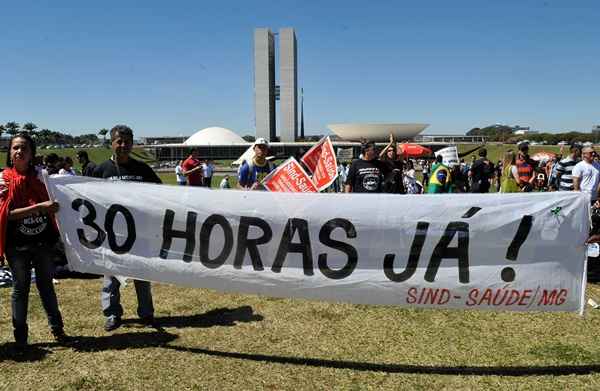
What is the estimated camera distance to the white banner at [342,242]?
3.42m

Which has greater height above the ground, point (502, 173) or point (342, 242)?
point (502, 173)

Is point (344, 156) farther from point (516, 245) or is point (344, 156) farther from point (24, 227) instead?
point (24, 227)

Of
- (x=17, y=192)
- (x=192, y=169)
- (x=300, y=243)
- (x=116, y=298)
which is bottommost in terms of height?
(x=116, y=298)

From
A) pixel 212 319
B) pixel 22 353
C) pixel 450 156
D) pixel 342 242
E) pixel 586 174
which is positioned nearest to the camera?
pixel 342 242

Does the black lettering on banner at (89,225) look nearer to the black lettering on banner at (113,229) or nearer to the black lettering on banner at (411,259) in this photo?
the black lettering on banner at (113,229)

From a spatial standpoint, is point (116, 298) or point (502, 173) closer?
point (116, 298)

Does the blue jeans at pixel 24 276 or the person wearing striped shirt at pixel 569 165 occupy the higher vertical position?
the person wearing striped shirt at pixel 569 165

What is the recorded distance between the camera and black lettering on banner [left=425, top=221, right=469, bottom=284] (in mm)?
3449

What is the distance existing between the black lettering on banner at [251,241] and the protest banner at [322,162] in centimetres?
280

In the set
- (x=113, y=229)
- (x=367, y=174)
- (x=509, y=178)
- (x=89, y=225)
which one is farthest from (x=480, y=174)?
(x=89, y=225)

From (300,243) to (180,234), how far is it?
1.06 m

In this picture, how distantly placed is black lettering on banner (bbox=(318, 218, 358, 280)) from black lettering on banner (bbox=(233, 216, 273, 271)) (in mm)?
456

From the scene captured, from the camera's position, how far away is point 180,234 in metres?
3.86

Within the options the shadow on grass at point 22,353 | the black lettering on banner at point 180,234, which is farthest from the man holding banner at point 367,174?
the shadow on grass at point 22,353
